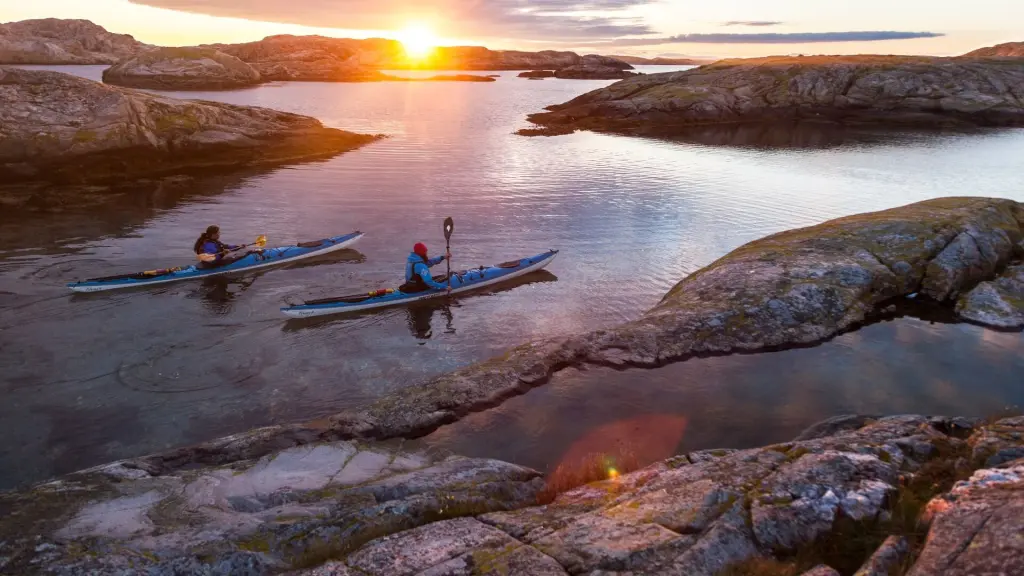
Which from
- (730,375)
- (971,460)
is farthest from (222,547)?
(730,375)

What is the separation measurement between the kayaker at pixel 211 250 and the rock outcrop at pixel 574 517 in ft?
42.5

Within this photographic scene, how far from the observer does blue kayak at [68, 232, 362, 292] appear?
1927 cm

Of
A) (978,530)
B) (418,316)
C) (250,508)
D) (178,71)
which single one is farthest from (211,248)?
(178,71)

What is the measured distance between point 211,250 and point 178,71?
4509 inches

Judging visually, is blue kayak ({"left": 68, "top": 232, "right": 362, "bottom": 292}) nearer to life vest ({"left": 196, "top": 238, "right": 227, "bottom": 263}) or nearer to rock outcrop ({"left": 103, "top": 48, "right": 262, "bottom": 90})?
life vest ({"left": 196, "top": 238, "right": 227, "bottom": 263})

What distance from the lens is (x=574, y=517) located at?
714 centimetres

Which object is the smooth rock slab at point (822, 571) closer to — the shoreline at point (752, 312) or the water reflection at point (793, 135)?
the shoreline at point (752, 312)

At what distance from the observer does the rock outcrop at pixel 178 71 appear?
359 ft

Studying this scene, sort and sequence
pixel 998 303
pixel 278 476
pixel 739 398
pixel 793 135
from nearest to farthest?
pixel 278 476, pixel 739 398, pixel 998 303, pixel 793 135

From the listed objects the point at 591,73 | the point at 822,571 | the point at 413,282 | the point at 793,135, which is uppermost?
the point at 591,73

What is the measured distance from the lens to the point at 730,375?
14.0m

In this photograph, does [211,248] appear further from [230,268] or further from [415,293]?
[415,293]

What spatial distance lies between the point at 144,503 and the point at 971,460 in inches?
426

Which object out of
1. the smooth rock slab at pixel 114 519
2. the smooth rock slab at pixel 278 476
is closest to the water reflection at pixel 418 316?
the smooth rock slab at pixel 278 476
